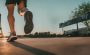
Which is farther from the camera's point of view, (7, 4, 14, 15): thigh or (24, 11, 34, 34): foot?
(7, 4, 14, 15): thigh

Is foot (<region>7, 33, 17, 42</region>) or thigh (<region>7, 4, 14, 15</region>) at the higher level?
thigh (<region>7, 4, 14, 15</region>)

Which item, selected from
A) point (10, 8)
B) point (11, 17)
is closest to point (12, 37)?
point (11, 17)

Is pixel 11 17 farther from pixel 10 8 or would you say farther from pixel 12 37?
pixel 12 37

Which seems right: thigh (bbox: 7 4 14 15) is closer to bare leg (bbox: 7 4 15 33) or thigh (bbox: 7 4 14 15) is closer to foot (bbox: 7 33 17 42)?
bare leg (bbox: 7 4 15 33)

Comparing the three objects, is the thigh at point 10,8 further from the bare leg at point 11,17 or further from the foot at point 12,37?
the foot at point 12,37

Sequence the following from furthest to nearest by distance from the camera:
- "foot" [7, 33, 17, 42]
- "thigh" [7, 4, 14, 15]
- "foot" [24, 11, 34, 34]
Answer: "foot" [7, 33, 17, 42], "thigh" [7, 4, 14, 15], "foot" [24, 11, 34, 34]

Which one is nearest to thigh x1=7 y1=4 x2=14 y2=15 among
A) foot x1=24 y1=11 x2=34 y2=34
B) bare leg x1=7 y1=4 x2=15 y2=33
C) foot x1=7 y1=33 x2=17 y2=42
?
bare leg x1=7 y1=4 x2=15 y2=33

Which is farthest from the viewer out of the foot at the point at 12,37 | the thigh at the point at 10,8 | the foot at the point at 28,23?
the foot at the point at 12,37

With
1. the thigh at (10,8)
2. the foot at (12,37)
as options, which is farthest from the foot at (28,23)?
the foot at (12,37)

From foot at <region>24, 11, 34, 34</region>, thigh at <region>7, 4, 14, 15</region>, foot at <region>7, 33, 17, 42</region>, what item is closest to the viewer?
foot at <region>24, 11, 34, 34</region>

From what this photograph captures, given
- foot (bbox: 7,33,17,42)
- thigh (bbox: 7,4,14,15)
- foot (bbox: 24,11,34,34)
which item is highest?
thigh (bbox: 7,4,14,15)

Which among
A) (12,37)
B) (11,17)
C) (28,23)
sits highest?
(11,17)

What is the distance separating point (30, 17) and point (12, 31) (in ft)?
3.21

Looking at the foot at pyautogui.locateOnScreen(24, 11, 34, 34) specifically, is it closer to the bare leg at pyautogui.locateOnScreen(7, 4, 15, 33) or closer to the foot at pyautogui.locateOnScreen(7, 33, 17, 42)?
the bare leg at pyautogui.locateOnScreen(7, 4, 15, 33)
